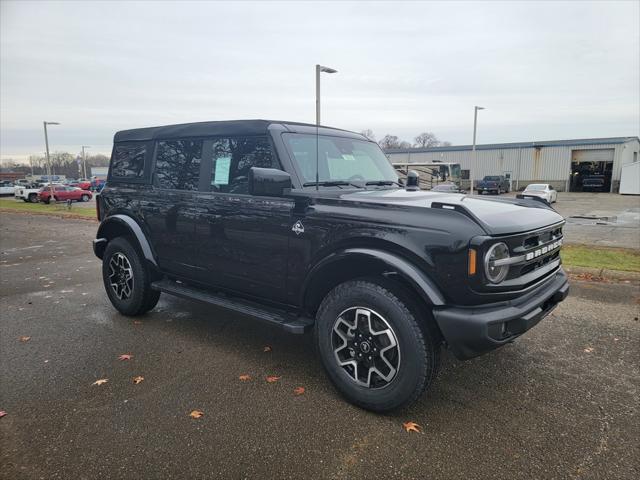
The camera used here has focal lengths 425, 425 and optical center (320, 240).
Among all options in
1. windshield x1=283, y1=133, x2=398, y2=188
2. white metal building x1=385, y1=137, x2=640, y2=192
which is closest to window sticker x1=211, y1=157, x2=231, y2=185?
windshield x1=283, y1=133, x2=398, y2=188

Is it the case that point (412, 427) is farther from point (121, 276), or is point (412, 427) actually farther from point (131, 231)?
point (121, 276)

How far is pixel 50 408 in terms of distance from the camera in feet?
10.00

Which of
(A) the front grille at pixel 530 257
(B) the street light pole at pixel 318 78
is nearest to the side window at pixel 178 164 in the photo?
(A) the front grille at pixel 530 257

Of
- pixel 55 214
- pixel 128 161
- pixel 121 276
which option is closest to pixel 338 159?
pixel 128 161

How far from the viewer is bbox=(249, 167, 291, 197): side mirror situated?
3111mm

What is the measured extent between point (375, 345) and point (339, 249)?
724mm

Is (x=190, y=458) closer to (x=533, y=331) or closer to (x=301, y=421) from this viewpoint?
(x=301, y=421)

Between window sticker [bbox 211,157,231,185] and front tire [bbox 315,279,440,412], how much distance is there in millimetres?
1554

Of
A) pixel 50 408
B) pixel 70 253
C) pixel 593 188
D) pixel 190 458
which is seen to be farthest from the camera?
pixel 593 188

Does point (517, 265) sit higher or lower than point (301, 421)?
higher

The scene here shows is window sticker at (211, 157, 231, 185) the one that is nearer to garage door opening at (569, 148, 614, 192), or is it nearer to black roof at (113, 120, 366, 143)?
black roof at (113, 120, 366, 143)

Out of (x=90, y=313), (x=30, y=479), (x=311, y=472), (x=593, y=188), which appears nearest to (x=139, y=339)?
(x=90, y=313)

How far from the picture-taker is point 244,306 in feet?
12.3

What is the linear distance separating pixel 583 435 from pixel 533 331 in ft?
6.08
